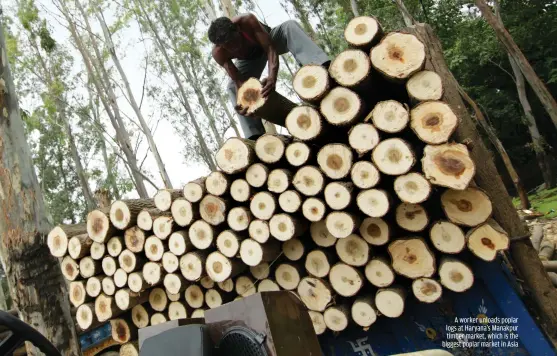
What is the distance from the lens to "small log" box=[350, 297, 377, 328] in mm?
2404

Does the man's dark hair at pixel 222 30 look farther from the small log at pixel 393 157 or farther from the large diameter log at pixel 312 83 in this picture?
the small log at pixel 393 157

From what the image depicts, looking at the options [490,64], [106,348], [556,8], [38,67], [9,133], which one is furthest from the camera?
[38,67]

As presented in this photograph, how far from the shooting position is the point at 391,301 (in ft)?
7.63

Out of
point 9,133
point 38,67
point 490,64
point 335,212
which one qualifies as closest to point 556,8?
point 490,64

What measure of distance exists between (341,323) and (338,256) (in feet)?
1.45

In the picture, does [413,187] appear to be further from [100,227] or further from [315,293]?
[100,227]

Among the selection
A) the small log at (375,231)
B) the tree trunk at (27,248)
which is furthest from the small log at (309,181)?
the tree trunk at (27,248)

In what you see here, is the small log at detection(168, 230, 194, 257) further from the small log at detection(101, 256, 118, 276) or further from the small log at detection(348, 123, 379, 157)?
the small log at detection(348, 123, 379, 157)

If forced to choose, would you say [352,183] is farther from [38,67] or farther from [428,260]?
[38,67]

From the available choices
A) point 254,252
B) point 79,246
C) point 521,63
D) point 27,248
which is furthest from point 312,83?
point 521,63

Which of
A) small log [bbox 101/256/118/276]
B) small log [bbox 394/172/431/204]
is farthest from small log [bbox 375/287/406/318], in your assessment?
small log [bbox 101/256/118/276]

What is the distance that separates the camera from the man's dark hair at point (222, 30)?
115 inches

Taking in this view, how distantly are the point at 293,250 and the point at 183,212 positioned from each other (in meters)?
0.85

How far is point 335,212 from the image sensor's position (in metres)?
2.30
